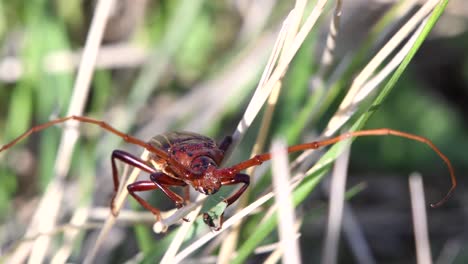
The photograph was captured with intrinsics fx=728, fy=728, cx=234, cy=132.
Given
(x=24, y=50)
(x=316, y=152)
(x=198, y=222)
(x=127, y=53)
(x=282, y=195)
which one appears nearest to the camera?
(x=282, y=195)

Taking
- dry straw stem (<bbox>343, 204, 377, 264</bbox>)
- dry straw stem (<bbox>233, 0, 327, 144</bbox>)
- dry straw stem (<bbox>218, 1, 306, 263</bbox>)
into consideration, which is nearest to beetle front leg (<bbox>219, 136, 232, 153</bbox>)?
dry straw stem (<bbox>218, 1, 306, 263</bbox>)

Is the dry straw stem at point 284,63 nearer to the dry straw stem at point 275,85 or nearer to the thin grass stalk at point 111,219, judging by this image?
the dry straw stem at point 275,85

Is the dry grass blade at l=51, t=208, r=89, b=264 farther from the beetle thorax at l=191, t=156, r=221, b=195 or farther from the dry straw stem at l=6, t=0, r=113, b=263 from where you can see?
the beetle thorax at l=191, t=156, r=221, b=195

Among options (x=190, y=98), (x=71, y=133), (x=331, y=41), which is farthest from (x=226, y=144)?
(x=190, y=98)

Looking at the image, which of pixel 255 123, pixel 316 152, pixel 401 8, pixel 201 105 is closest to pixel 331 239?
pixel 316 152

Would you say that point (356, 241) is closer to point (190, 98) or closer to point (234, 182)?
point (234, 182)

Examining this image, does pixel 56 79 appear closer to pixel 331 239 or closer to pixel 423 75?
pixel 331 239

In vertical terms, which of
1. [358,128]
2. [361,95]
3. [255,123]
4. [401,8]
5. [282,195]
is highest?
[255,123]
